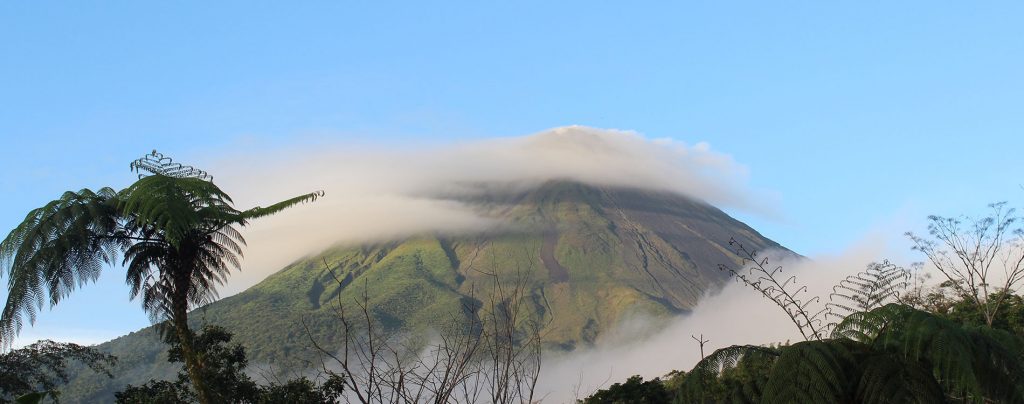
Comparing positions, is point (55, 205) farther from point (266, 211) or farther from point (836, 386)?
point (836, 386)

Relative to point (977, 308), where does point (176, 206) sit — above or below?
above

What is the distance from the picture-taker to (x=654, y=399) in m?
42.0

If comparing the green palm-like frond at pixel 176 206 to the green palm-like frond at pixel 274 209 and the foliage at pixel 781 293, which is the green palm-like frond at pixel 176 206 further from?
the foliage at pixel 781 293

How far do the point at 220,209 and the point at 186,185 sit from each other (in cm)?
70

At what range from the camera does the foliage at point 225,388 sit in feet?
77.0

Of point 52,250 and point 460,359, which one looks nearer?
point 460,359

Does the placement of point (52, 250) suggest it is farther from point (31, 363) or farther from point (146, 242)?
point (31, 363)

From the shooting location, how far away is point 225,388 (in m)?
23.9

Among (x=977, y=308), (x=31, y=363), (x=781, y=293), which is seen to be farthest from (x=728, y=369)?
(x=977, y=308)

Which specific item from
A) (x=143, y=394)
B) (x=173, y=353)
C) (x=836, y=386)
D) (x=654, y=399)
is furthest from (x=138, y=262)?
(x=654, y=399)

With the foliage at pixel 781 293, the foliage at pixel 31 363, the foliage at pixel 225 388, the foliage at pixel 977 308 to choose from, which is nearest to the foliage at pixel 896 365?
the foliage at pixel 781 293

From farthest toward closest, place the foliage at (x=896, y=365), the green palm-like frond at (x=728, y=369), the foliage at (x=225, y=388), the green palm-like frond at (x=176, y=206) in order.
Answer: the foliage at (x=225, y=388)
the green palm-like frond at (x=176, y=206)
the green palm-like frond at (x=728, y=369)
the foliage at (x=896, y=365)

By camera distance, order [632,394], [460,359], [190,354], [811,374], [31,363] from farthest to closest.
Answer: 1. [632,394]
2. [31,363]
3. [190,354]
4. [811,374]
5. [460,359]

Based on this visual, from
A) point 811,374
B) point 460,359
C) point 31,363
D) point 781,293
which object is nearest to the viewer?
point 460,359
